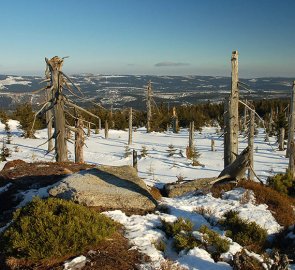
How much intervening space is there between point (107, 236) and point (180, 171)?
52.1 feet

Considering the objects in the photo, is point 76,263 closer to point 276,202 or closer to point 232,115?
point 276,202

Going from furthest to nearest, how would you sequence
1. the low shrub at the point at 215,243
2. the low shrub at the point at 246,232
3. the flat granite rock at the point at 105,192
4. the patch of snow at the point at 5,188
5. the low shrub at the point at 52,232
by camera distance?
the patch of snow at the point at 5,188, the flat granite rock at the point at 105,192, the low shrub at the point at 246,232, the low shrub at the point at 215,243, the low shrub at the point at 52,232

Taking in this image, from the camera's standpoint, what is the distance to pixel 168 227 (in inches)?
302

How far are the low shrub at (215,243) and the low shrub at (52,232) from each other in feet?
6.26

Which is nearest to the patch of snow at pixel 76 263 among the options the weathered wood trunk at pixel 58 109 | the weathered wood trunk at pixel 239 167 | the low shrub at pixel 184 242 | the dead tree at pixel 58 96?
the low shrub at pixel 184 242

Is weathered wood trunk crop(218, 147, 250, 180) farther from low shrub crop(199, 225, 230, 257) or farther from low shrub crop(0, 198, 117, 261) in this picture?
low shrub crop(0, 198, 117, 261)

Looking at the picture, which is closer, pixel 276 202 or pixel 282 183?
pixel 276 202

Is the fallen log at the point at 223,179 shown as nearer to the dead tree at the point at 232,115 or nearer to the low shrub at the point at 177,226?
the dead tree at the point at 232,115

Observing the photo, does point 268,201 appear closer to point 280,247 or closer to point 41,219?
point 280,247

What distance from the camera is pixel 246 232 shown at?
7797 millimetres

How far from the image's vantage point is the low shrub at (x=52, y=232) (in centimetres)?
627

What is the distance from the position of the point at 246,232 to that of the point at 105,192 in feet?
12.1

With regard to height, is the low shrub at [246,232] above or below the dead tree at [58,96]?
below

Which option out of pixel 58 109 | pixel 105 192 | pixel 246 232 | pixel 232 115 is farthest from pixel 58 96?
pixel 246 232
